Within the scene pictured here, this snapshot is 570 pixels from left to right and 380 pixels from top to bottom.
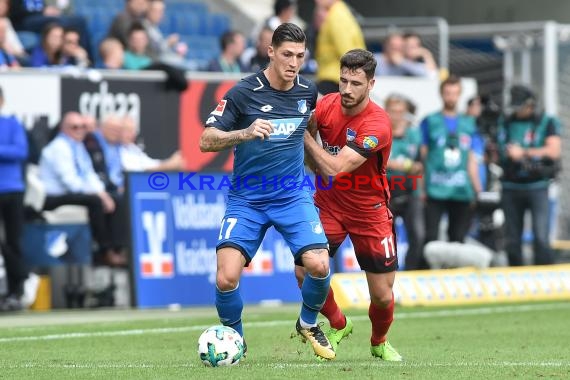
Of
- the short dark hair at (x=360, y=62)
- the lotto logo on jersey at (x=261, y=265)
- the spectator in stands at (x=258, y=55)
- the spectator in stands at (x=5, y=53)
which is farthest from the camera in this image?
the spectator in stands at (x=258, y=55)

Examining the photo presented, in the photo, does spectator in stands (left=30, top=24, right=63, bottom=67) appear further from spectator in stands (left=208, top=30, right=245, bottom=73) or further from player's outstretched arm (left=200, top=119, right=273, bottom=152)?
player's outstretched arm (left=200, top=119, right=273, bottom=152)

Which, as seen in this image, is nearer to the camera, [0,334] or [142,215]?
[0,334]

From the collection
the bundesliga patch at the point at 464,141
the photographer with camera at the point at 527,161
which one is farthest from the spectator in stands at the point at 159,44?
the photographer with camera at the point at 527,161

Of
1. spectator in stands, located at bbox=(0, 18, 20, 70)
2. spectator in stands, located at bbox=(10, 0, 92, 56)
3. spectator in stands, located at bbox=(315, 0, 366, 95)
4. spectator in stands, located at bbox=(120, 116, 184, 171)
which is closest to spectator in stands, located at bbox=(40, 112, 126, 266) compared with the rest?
spectator in stands, located at bbox=(120, 116, 184, 171)

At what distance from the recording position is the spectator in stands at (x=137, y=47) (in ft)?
60.1

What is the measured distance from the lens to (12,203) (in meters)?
15.1

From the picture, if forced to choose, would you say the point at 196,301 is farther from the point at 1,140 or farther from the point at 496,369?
the point at 496,369

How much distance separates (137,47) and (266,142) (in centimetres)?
948

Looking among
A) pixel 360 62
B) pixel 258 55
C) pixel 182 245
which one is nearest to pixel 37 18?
pixel 258 55

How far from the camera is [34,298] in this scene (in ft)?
51.4

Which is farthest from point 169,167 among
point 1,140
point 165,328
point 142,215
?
point 165,328

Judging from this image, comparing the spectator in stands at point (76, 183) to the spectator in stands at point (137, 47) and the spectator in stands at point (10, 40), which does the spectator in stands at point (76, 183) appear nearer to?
the spectator in stands at point (10, 40)

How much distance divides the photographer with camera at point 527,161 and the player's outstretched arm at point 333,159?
7.58m

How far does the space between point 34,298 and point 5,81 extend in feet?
8.65
